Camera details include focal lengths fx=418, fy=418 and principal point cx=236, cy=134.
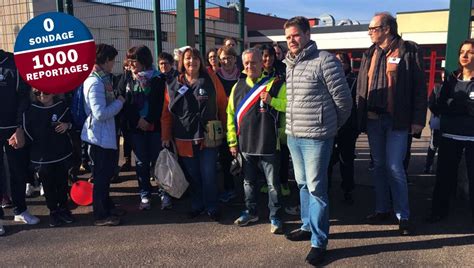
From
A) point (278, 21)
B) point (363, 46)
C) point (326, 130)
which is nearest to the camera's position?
point (326, 130)

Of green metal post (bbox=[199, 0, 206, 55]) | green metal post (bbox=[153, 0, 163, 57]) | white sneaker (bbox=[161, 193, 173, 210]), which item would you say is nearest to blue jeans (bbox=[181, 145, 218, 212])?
white sneaker (bbox=[161, 193, 173, 210])

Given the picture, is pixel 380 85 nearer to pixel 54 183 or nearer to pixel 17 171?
pixel 54 183

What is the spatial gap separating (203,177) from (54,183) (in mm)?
1628

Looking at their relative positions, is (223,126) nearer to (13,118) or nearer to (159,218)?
(159,218)

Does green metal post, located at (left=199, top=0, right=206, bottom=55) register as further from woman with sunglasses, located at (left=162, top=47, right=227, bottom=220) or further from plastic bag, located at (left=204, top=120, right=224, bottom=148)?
plastic bag, located at (left=204, top=120, right=224, bottom=148)

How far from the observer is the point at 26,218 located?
468cm

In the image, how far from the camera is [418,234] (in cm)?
421

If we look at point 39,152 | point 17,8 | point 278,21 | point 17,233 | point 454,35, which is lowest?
point 17,233

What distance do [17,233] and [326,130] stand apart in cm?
A: 338

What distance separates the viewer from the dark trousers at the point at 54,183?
14.7ft

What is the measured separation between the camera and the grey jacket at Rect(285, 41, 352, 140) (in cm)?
348

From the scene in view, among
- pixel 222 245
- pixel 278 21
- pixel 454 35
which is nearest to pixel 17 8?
pixel 222 245

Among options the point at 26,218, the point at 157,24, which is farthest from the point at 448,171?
the point at 157,24

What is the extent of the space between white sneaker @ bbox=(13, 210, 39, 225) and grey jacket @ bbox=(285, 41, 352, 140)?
3.12 m
